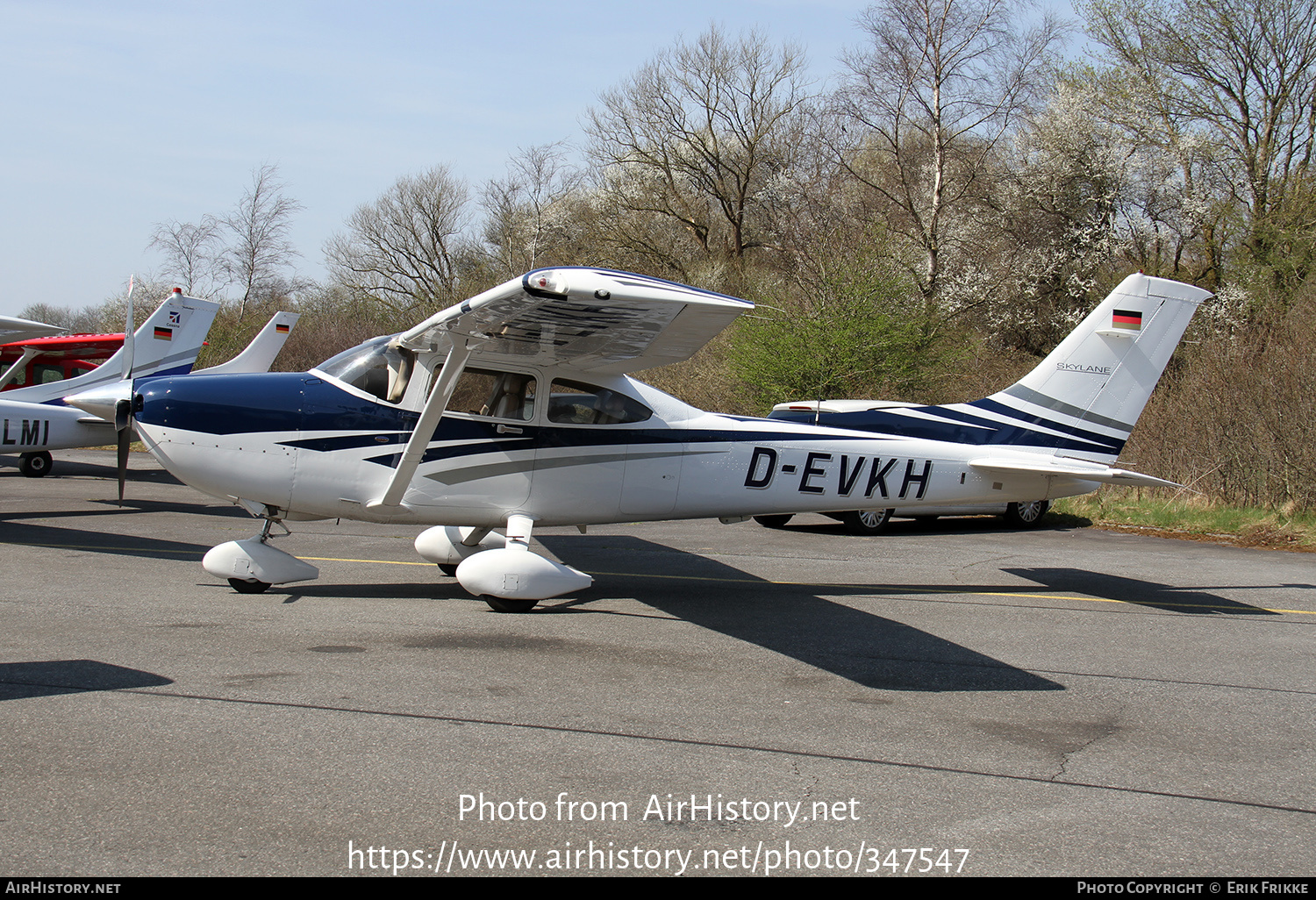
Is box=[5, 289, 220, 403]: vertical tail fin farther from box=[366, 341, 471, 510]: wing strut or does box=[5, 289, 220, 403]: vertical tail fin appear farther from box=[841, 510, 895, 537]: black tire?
box=[841, 510, 895, 537]: black tire

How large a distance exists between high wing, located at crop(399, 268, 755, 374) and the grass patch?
31.5 ft

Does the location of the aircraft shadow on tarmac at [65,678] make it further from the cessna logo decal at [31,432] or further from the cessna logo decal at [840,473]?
the cessna logo decal at [31,432]

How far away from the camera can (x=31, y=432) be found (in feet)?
50.1

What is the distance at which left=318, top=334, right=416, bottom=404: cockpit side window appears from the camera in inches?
304

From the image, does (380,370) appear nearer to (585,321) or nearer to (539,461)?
(539,461)

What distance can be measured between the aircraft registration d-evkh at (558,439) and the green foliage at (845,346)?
9718 mm

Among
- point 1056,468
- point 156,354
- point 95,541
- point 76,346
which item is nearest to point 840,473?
point 1056,468

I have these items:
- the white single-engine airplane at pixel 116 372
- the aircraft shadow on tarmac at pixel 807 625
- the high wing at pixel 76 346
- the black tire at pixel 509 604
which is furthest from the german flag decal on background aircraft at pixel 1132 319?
the high wing at pixel 76 346

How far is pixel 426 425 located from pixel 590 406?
1.46 m

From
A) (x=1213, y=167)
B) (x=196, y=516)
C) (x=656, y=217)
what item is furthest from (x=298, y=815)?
(x=656, y=217)

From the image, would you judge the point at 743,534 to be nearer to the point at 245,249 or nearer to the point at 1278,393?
the point at 1278,393

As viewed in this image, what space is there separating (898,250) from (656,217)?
12087 millimetres

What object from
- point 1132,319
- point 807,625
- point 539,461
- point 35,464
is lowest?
point 35,464

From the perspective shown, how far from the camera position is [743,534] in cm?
1293
